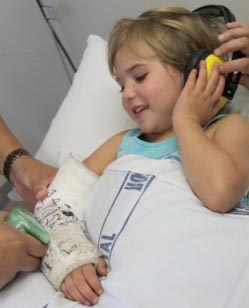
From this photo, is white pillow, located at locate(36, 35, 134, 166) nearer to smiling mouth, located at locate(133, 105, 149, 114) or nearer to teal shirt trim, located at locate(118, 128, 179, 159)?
teal shirt trim, located at locate(118, 128, 179, 159)

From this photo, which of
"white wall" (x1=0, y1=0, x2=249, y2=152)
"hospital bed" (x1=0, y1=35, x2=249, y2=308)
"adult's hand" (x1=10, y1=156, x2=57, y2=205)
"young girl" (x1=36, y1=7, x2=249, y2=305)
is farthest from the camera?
"white wall" (x1=0, y1=0, x2=249, y2=152)

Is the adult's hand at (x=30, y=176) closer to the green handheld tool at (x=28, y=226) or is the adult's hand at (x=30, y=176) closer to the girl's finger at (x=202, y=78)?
the green handheld tool at (x=28, y=226)

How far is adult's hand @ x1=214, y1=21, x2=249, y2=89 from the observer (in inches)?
39.1

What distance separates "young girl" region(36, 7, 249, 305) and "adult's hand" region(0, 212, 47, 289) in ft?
0.12

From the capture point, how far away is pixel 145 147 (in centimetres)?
114

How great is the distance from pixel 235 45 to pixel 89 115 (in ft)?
2.08

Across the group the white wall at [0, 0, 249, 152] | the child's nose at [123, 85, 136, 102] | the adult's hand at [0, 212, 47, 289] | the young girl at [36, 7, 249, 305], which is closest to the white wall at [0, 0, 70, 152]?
the white wall at [0, 0, 249, 152]

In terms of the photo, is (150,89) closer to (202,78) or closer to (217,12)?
(202,78)

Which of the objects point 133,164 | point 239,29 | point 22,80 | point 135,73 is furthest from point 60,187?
point 22,80

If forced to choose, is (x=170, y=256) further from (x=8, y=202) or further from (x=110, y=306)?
(x=8, y=202)

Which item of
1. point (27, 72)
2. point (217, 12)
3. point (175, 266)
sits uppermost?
point (217, 12)

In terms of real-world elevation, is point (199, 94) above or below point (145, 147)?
above

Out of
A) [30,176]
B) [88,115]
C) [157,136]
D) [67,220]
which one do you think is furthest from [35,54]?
[67,220]

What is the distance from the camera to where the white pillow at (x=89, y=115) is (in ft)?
4.83
